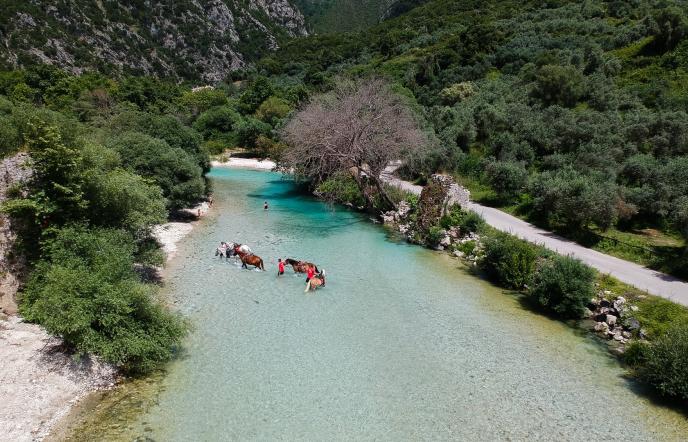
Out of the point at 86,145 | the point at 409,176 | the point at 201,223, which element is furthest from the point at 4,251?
the point at 409,176

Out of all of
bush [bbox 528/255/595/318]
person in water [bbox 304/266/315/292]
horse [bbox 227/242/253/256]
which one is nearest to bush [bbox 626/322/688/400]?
bush [bbox 528/255/595/318]

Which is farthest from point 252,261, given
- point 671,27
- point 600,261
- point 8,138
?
point 671,27

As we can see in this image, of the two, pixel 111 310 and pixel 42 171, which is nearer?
pixel 111 310

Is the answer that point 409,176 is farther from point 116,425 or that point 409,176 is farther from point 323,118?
point 116,425

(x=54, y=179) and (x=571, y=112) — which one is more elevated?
(x=571, y=112)

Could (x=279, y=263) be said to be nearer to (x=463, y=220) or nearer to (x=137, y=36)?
(x=463, y=220)
